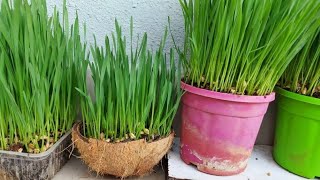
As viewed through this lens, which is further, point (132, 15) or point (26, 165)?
point (132, 15)

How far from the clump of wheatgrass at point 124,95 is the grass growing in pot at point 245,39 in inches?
3.8

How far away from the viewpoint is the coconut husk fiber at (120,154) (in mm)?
725

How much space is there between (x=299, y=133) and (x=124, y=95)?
1.49 ft

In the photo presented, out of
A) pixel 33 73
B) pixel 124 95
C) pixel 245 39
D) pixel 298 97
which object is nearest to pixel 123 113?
pixel 124 95

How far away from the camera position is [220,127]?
2.44ft

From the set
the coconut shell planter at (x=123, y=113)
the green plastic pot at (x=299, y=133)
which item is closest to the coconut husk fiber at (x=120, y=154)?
the coconut shell planter at (x=123, y=113)

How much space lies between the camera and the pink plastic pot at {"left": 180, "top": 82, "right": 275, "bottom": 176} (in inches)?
28.6

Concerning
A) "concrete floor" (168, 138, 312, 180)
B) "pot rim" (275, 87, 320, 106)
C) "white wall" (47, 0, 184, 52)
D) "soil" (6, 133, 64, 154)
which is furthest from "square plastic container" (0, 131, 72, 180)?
"pot rim" (275, 87, 320, 106)

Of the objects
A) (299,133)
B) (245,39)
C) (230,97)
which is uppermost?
(245,39)

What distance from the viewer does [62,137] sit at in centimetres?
80

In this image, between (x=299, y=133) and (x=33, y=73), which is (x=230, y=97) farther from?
(x=33, y=73)

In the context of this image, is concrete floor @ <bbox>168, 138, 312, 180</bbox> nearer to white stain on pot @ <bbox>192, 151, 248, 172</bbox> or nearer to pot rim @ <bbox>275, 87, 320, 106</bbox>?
white stain on pot @ <bbox>192, 151, 248, 172</bbox>

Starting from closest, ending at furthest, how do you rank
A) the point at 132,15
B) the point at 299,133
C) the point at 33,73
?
the point at 33,73 → the point at 299,133 → the point at 132,15

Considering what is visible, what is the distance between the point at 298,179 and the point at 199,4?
513 millimetres
